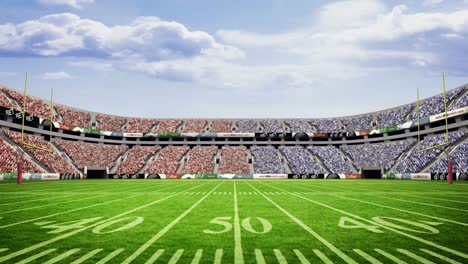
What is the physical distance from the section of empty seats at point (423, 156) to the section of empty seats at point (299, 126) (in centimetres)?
2552

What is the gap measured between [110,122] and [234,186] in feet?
187

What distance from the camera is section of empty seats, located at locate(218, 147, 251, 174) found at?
70.1 metres

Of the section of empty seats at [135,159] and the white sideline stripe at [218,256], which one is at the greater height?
the section of empty seats at [135,159]

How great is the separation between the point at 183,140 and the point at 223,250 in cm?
7598

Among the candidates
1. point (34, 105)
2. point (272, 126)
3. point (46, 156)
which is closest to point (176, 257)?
point (46, 156)

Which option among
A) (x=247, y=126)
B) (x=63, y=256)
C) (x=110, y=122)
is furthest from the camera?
(x=247, y=126)

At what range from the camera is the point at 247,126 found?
284ft

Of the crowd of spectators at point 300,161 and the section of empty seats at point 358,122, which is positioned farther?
the section of empty seats at point 358,122

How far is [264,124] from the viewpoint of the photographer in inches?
3487

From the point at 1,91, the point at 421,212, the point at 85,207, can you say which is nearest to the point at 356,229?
the point at 421,212

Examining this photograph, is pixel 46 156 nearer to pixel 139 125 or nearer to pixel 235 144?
pixel 139 125

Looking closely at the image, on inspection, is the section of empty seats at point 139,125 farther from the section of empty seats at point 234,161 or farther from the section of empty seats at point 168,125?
the section of empty seats at point 234,161

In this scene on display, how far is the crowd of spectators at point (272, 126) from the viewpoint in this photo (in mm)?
86000

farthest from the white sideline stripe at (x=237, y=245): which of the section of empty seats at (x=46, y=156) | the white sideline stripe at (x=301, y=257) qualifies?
the section of empty seats at (x=46, y=156)
